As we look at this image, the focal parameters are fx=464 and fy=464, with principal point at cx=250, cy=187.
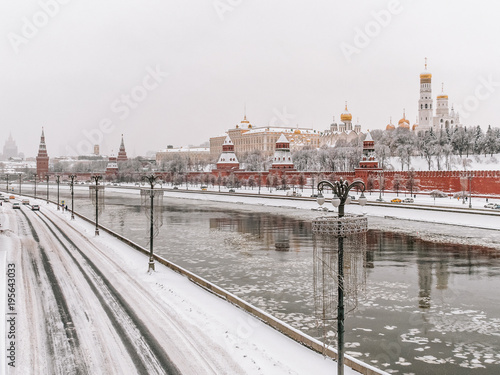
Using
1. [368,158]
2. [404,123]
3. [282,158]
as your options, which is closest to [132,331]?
[368,158]

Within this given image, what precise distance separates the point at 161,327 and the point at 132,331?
0.68 metres

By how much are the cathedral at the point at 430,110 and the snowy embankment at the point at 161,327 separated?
98988 millimetres

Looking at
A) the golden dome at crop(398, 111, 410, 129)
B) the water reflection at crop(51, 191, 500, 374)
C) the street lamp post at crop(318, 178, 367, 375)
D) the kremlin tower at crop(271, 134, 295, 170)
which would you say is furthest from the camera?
the golden dome at crop(398, 111, 410, 129)

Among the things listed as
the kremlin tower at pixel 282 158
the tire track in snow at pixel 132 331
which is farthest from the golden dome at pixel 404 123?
A: the tire track in snow at pixel 132 331

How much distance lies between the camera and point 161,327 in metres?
11.0

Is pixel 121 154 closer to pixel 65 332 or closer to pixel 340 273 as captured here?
pixel 65 332

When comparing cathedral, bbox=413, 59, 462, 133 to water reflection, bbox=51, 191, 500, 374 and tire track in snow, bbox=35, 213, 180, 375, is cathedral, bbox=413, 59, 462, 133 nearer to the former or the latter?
water reflection, bbox=51, 191, 500, 374

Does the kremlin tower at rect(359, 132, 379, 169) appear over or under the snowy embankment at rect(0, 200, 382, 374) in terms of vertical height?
over

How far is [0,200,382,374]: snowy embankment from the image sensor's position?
9.15 metres

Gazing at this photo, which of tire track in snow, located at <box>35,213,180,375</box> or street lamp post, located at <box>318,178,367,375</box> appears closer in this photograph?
street lamp post, located at <box>318,178,367,375</box>

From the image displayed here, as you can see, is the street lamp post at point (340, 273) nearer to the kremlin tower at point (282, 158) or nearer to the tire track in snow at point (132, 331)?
the tire track in snow at point (132, 331)

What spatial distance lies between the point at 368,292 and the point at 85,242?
14.8m

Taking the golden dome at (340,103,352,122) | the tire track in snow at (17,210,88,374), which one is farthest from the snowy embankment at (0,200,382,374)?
the golden dome at (340,103,352,122)

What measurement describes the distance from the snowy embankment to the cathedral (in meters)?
99.0
